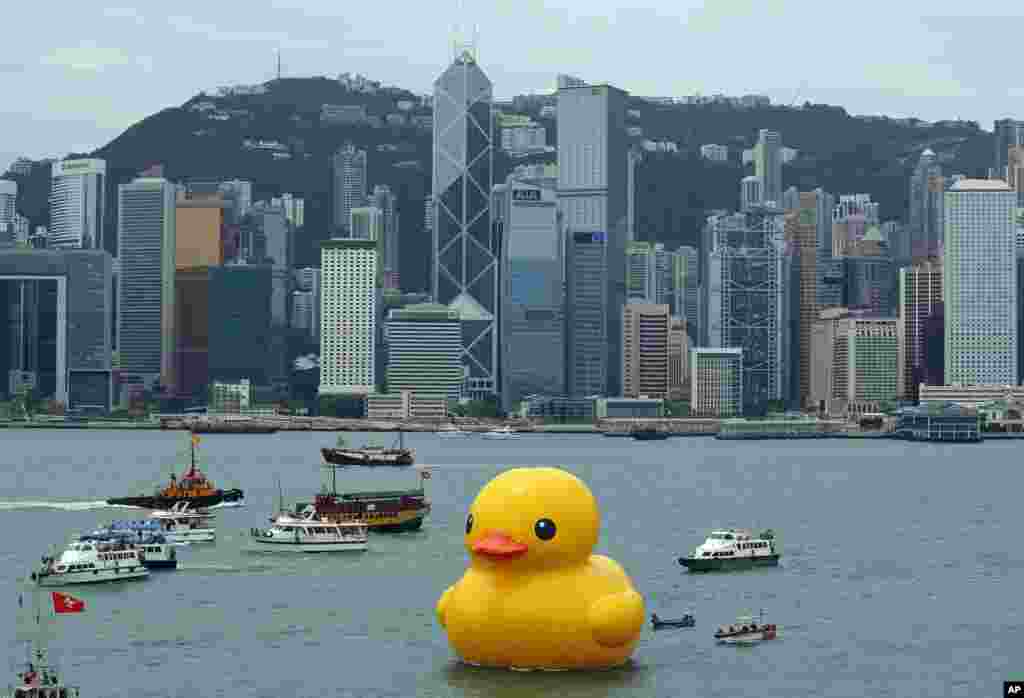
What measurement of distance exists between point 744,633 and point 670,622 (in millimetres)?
2667

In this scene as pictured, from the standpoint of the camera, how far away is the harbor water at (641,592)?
45.8 meters

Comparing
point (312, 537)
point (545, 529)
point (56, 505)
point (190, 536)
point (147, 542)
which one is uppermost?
point (545, 529)

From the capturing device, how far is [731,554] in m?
69.4

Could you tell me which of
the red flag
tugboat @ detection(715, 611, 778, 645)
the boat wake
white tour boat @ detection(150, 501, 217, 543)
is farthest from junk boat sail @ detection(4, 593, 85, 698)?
the boat wake

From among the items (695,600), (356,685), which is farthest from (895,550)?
(356,685)

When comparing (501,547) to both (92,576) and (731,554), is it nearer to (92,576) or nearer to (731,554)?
(92,576)

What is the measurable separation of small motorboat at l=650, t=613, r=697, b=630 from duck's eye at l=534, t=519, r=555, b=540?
12.2 meters

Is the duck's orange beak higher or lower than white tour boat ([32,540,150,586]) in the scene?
higher

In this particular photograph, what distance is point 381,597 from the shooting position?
59469 millimetres

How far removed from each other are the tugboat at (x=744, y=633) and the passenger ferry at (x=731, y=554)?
16346mm

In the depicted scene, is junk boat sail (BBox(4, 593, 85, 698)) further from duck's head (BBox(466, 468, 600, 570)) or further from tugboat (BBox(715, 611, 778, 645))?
tugboat (BBox(715, 611, 778, 645))

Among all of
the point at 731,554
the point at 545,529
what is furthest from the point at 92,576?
the point at 545,529

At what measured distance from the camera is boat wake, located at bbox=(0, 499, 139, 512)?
9700cm

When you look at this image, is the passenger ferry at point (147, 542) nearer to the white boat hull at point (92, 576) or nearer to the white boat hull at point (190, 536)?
the white boat hull at point (92, 576)
